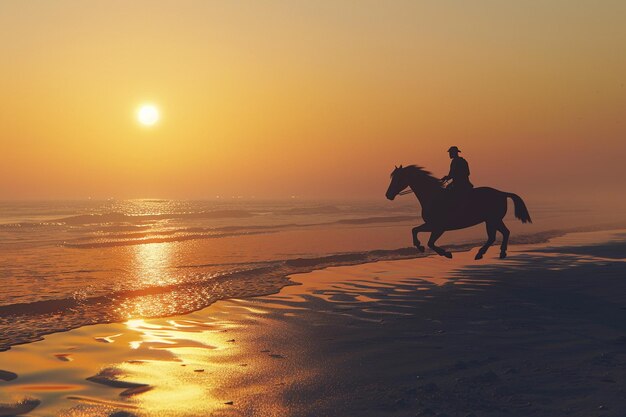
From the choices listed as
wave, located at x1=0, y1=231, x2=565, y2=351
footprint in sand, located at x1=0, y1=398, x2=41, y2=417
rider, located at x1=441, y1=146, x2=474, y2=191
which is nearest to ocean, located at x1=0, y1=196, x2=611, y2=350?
wave, located at x1=0, y1=231, x2=565, y2=351

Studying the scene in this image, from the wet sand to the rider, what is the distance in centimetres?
277

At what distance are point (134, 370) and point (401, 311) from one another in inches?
237

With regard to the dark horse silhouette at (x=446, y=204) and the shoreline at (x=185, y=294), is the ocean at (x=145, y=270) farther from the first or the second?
the dark horse silhouette at (x=446, y=204)

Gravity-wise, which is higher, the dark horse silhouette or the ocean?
the dark horse silhouette

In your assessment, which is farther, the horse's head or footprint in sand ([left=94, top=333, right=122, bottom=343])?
the horse's head

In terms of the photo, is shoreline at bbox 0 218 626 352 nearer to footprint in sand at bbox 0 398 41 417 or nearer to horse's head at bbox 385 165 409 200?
footprint in sand at bbox 0 398 41 417

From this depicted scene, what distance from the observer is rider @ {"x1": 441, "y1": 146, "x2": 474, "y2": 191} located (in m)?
15.8

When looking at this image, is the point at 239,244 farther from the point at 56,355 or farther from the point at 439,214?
the point at 56,355

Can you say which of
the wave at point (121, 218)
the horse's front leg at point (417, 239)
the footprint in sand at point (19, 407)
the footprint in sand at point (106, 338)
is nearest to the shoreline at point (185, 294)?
the footprint in sand at point (106, 338)

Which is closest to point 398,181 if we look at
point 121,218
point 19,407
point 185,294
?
point 185,294

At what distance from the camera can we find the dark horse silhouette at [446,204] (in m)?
16.5

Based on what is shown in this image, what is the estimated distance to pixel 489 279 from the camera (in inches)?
670

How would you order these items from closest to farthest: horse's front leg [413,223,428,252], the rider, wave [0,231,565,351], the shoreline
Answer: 1. wave [0,231,565,351]
2. the shoreline
3. horse's front leg [413,223,428,252]
4. the rider

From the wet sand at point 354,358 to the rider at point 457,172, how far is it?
2771 millimetres
